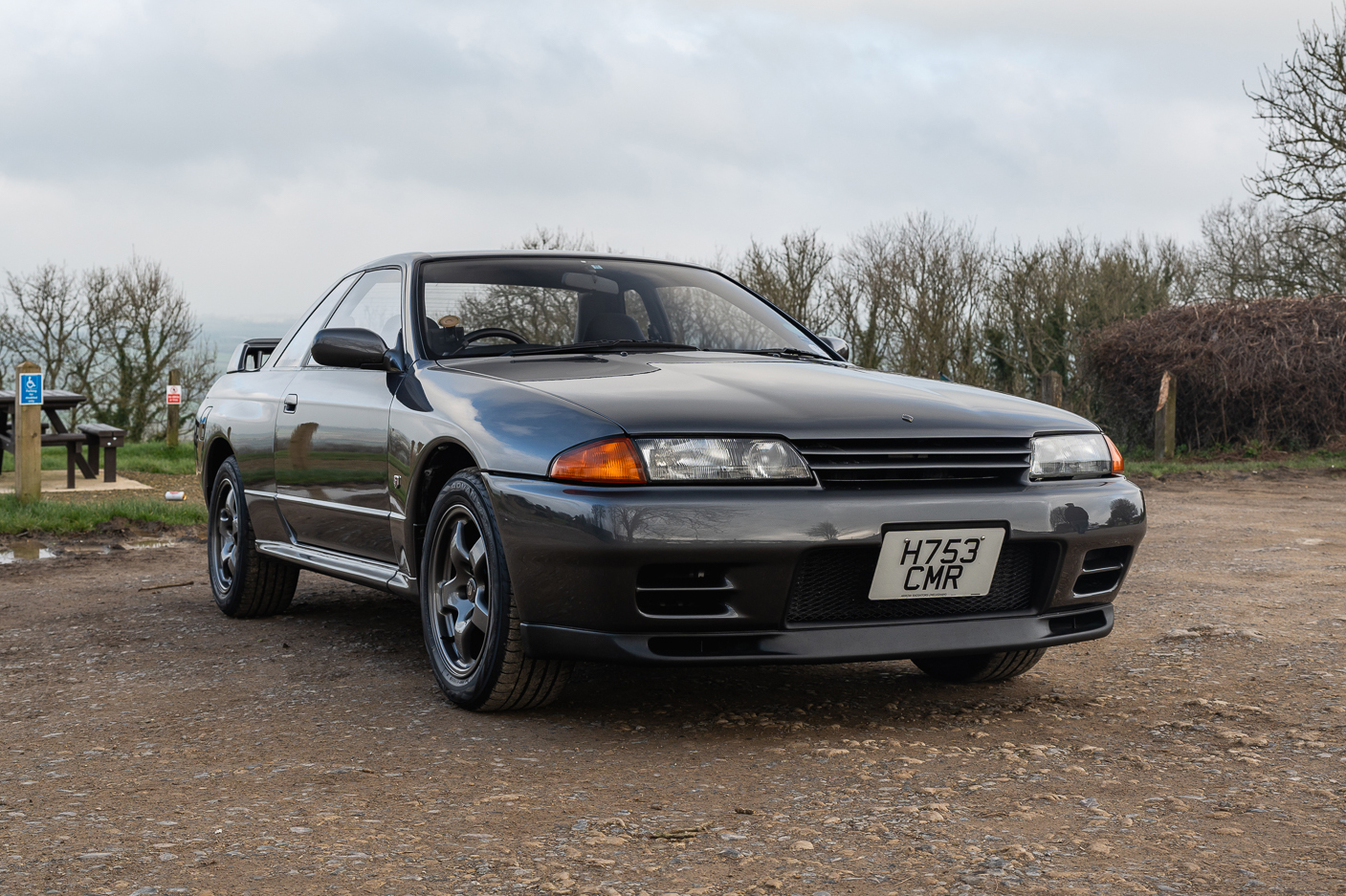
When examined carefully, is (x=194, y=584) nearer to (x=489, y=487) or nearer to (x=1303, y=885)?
(x=489, y=487)

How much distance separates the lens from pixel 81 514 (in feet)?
33.5

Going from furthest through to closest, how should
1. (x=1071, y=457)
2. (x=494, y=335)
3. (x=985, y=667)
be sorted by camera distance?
(x=494, y=335), (x=985, y=667), (x=1071, y=457)

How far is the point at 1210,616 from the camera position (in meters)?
5.73

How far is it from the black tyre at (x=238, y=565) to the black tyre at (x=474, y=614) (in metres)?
1.77

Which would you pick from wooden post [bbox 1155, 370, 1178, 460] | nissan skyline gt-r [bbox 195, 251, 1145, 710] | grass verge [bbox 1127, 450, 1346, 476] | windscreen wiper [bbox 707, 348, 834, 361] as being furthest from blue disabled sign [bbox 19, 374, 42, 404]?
wooden post [bbox 1155, 370, 1178, 460]

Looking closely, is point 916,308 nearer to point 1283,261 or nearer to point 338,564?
point 1283,261

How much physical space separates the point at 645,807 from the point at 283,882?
2.79ft

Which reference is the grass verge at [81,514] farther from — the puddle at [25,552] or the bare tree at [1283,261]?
the bare tree at [1283,261]

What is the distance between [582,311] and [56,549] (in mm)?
5724

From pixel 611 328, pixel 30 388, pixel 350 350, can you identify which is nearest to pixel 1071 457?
pixel 611 328

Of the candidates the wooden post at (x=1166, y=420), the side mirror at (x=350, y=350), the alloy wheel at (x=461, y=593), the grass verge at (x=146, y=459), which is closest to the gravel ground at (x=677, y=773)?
the alloy wheel at (x=461, y=593)

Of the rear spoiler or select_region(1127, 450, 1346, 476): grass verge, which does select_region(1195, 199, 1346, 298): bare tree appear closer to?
select_region(1127, 450, 1346, 476): grass verge

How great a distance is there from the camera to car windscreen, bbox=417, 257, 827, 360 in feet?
15.8

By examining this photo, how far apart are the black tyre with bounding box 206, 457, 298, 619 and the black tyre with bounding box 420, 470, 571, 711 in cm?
177
